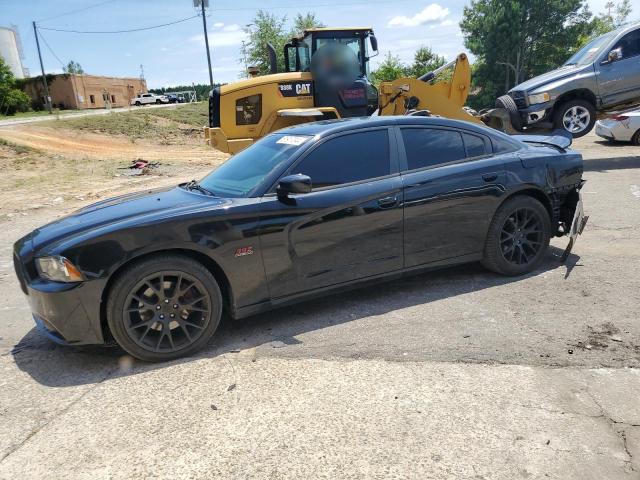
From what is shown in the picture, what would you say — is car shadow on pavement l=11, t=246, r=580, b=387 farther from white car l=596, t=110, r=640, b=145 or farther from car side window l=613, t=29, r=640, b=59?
white car l=596, t=110, r=640, b=145

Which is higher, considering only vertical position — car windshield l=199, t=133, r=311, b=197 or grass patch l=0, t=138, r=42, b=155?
car windshield l=199, t=133, r=311, b=197

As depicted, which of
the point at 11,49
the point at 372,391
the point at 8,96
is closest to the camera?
the point at 372,391

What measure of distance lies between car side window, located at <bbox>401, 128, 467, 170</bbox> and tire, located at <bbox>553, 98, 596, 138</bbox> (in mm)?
7013

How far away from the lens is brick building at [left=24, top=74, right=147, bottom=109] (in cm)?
5162

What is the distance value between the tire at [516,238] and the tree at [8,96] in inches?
2011

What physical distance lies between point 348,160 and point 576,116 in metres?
8.31

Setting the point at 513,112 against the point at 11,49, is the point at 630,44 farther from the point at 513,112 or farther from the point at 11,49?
the point at 11,49

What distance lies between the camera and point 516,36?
155 ft

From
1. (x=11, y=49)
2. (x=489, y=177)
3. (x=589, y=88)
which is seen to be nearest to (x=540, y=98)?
(x=589, y=88)

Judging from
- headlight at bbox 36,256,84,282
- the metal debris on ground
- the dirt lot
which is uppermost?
headlight at bbox 36,256,84,282

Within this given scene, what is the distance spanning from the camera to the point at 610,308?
3.96 meters

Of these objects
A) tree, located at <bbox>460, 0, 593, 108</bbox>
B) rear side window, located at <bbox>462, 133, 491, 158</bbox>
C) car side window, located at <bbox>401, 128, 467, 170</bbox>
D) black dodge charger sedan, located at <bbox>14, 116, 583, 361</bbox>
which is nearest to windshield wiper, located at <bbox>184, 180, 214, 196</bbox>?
black dodge charger sedan, located at <bbox>14, 116, 583, 361</bbox>

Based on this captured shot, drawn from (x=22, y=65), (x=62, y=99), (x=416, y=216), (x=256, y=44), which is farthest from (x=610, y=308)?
(x=22, y=65)

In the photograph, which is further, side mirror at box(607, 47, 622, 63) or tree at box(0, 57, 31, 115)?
tree at box(0, 57, 31, 115)
